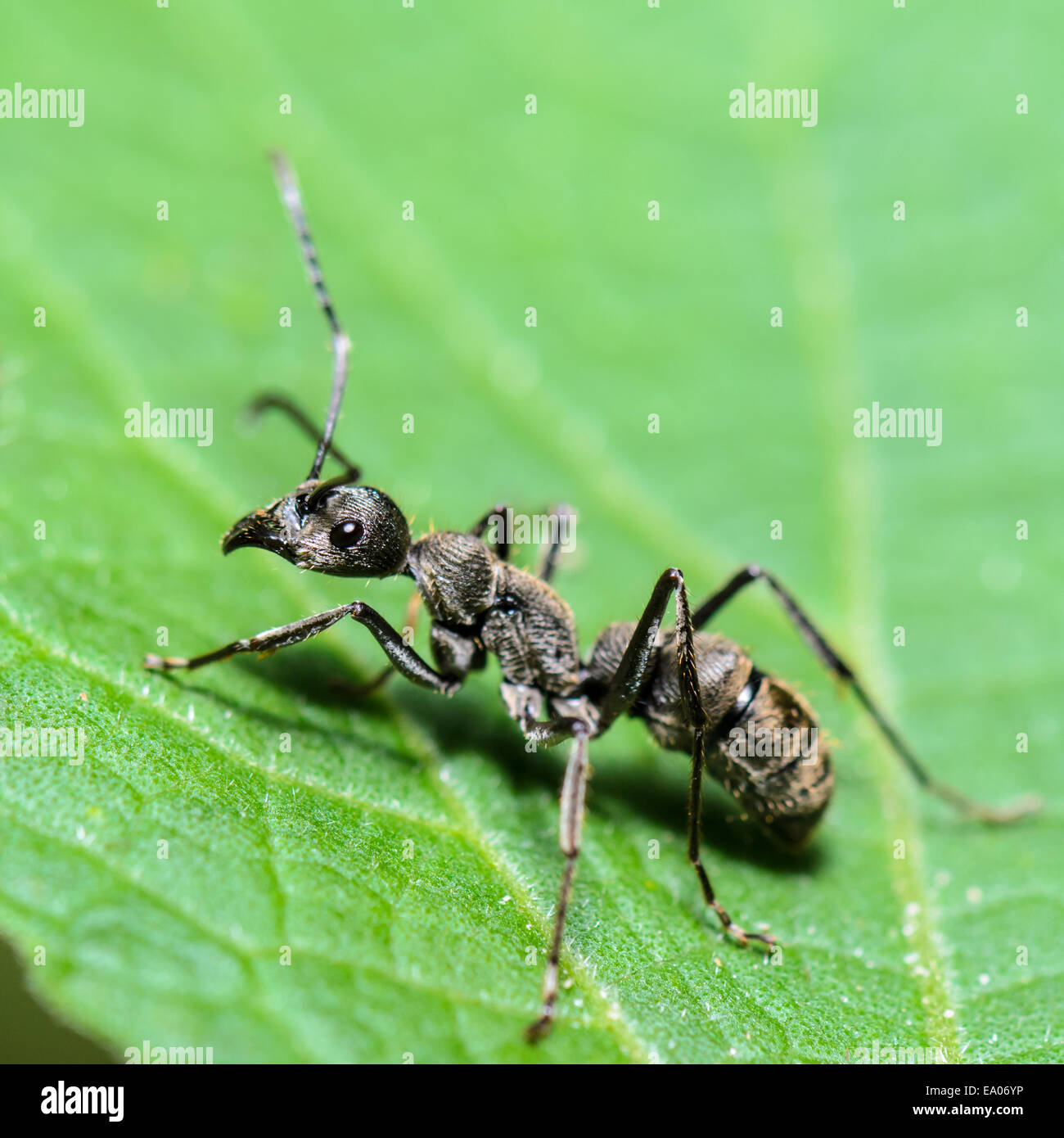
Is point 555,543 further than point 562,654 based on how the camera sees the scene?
Yes

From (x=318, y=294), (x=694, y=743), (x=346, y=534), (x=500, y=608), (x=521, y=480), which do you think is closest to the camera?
(x=694, y=743)

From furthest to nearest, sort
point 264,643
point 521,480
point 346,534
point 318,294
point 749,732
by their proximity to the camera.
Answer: point 521,480
point 318,294
point 749,732
point 346,534
point 264,643

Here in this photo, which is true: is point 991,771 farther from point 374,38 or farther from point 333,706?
point 374,38

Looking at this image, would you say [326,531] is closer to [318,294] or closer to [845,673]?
[318,294]

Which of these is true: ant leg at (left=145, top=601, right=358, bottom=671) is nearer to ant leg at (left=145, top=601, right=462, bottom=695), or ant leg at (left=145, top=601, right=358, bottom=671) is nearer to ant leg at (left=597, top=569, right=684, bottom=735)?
ant leg at (left=145, top=601, right=462, bottom=695)

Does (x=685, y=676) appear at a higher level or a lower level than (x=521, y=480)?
lower

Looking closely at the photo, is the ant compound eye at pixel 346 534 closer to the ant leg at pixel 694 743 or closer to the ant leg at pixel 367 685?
the ant leg at pixel 367 685

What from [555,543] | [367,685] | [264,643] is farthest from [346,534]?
[555,543]
